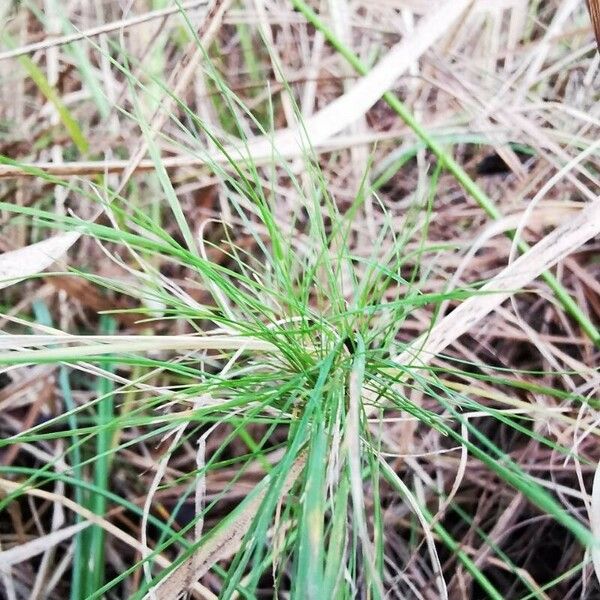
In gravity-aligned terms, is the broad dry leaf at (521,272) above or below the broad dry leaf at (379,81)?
below

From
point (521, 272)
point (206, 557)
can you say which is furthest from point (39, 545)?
point (521, 272)

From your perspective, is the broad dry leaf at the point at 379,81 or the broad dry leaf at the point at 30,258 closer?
the broad dry leaf at the point at 30,258

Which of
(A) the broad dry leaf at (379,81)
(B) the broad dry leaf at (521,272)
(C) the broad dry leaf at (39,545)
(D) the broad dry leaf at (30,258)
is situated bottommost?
(C) the broad dry leaf at (39,545)

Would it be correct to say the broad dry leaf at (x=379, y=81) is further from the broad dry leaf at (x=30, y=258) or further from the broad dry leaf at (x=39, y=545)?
the broad dry leaf at (x=39, y=545)

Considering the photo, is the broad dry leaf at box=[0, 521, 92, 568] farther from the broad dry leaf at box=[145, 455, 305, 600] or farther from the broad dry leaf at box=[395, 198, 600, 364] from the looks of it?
the broad dry leaf at box=[395, 198, 600, 364]

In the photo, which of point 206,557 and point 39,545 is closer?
point 206,557

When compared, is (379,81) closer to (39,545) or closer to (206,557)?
(206,557)

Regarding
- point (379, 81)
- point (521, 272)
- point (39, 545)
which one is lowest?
point (39, 545)

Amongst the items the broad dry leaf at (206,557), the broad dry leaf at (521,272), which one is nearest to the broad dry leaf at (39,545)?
the broad dry leaf at (206,557)
